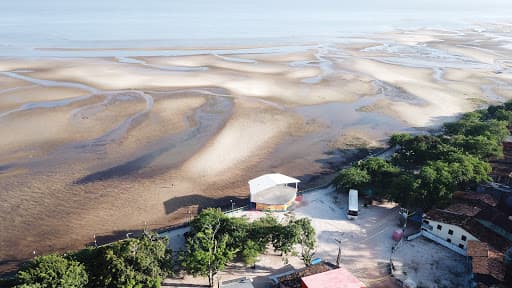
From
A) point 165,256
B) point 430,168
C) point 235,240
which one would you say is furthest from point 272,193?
point 430,168

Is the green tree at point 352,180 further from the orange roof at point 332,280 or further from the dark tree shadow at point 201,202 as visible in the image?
the orange roof at point 332,280

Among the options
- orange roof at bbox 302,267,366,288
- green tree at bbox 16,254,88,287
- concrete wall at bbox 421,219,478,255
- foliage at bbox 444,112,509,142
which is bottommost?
concrete wall at bbox 421,219,478,255

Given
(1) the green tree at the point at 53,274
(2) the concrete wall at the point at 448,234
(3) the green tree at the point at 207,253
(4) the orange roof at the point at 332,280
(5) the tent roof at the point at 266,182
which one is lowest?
(2) the concrete wall at the point at 448,234

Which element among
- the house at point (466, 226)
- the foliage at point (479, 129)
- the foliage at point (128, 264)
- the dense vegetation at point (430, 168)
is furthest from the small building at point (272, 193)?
the foliage at point (479, 129)

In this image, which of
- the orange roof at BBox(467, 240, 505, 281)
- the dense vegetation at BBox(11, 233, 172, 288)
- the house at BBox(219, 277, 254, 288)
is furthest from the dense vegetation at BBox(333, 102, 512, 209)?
the dense vegetation at BBox(11, 233, 172, 288)

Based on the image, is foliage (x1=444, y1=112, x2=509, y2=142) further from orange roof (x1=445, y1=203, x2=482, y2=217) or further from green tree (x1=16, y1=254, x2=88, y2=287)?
green tree (x1=16, y1=254, x2=88, y2=287)

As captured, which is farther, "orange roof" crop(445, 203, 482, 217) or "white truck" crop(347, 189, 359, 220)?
"white truck" crop(347, 189, 359, 220)
